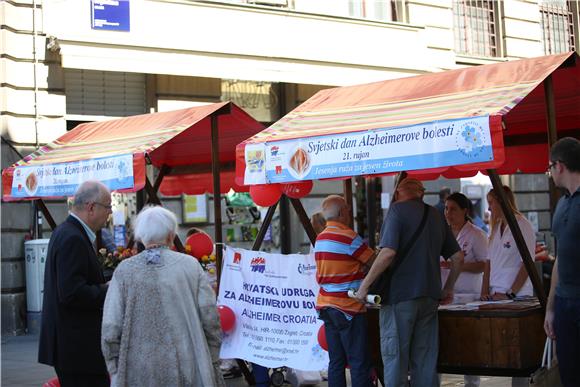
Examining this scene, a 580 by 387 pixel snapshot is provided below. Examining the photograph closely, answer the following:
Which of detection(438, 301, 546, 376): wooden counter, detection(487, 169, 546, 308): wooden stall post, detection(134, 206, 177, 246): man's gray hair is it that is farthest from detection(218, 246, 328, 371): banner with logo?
detection(134, 206, 177, 246): man's gray hair

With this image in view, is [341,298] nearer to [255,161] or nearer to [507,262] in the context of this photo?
[255,161]

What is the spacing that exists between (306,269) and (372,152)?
5.29 feet

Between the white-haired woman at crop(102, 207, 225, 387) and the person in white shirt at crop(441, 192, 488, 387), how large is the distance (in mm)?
3696

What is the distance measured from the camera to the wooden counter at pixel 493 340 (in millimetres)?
6805

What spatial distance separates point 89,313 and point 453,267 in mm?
2956

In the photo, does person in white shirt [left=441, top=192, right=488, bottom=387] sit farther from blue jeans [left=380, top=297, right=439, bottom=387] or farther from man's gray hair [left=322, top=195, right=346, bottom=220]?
man's gray hair [left=322, top=195, right=346, bottom=220]

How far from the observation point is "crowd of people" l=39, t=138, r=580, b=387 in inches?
202

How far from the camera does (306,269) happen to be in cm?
805

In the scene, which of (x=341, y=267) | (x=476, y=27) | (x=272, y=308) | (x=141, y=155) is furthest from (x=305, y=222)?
(x=476, y=27)

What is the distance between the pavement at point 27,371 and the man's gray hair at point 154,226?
4.48 metres

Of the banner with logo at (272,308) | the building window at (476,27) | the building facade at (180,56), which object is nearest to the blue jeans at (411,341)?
the banner with logo at (272,308)

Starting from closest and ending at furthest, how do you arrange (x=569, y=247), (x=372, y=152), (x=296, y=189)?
(x=569, y=247), (x=372, y=152), (x=296, y=189)

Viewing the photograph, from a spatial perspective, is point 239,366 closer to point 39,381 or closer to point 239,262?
point 239,262

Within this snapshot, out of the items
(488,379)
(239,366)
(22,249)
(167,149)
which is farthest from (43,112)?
(488,379)
